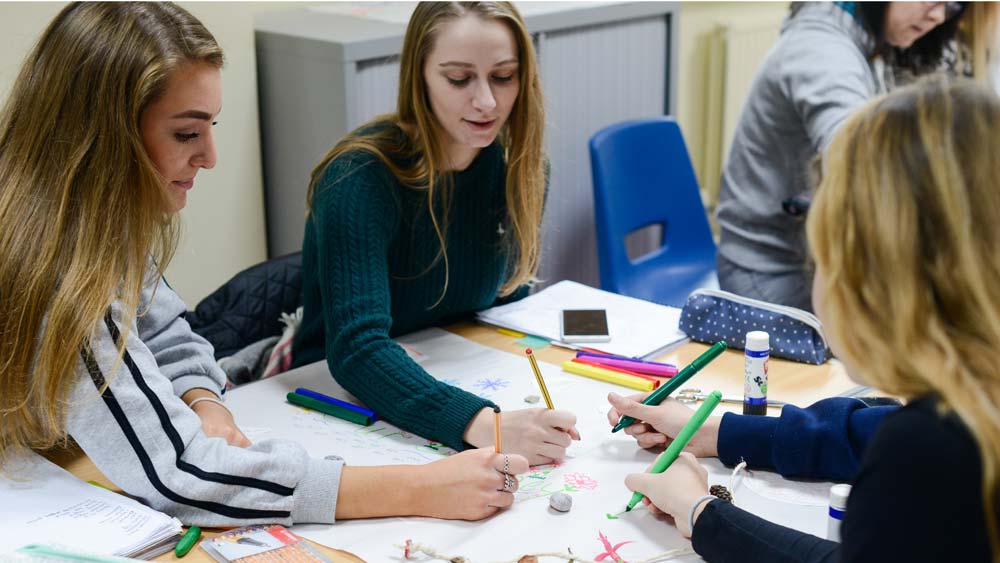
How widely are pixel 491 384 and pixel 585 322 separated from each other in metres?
0.26

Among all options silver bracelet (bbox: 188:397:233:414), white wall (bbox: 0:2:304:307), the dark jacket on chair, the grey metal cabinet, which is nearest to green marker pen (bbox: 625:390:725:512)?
silver bracelet (bbox: 188:397:233:414)

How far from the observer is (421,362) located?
5.35ft

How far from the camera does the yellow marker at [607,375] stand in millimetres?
1494

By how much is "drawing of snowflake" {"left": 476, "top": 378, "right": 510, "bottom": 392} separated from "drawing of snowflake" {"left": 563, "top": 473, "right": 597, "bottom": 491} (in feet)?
0.98

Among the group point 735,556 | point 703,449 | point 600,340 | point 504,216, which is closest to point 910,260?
point 735,556

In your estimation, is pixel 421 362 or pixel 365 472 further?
pixel 421 362

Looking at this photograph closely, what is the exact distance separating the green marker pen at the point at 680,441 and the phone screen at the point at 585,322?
1.48 feet

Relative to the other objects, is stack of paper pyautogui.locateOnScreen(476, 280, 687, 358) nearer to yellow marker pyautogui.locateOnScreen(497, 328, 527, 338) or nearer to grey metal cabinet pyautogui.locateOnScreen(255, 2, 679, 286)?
yellow marker pyautogui.locateOnScreen(497, 328, 527, 338)

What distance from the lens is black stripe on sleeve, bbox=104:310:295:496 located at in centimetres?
112

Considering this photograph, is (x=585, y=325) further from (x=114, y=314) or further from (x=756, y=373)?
(x=114, y=314)

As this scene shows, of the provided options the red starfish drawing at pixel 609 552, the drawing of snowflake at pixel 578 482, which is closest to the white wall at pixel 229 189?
the drawing of snowflake at pixel 578 482

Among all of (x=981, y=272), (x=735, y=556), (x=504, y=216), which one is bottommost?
(x=735, y=556)

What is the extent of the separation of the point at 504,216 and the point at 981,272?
1093 millimetres

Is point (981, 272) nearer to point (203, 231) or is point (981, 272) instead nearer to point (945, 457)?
point (945, 457)
